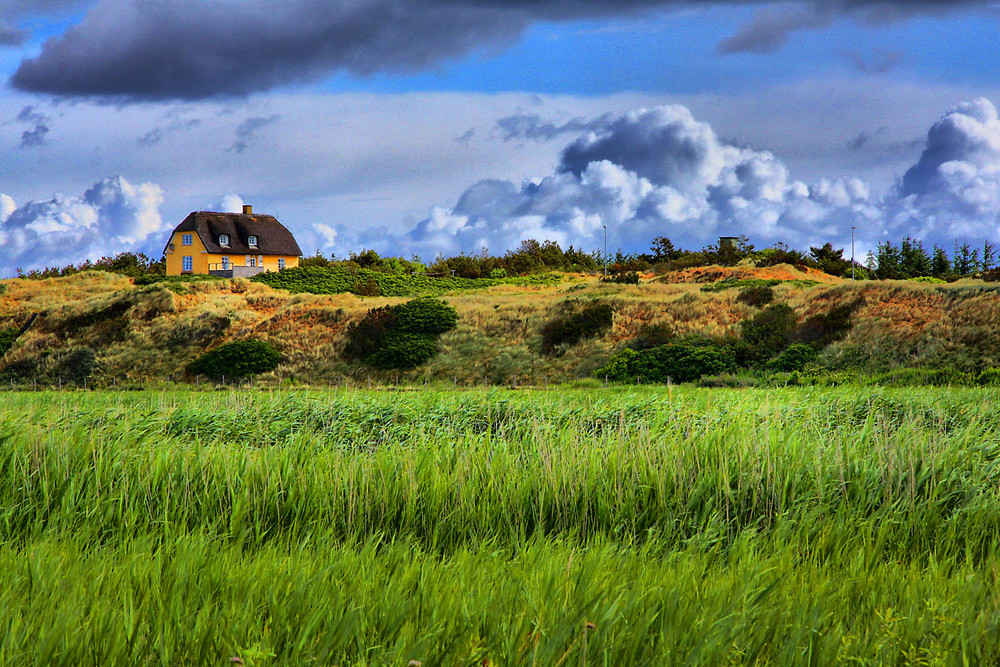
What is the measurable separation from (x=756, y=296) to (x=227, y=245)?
47.1m

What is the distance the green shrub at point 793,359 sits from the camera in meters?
19.7

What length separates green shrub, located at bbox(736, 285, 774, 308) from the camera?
2366 cm

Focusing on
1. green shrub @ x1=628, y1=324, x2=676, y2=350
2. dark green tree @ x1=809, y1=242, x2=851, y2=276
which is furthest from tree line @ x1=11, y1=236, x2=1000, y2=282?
green shrub @ x1=628, y1=324, x2=676, y2=350

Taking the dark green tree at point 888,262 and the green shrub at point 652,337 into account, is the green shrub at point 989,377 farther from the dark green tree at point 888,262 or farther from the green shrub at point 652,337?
the dark green tree at point 888,262

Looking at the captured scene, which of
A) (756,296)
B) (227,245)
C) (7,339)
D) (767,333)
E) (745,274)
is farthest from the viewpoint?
(227,245)

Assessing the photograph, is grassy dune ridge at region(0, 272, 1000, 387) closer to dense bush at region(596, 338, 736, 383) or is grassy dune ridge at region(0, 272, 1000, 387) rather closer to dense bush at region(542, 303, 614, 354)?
dense bush at region(542, 303, 614, 354)

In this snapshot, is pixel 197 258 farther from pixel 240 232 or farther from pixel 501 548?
pixel 501 548

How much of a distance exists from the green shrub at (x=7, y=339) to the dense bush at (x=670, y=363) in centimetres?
1928

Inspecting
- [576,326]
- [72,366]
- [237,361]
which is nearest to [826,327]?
[576,326]

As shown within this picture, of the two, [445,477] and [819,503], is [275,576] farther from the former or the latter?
[819,503]

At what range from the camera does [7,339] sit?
25.1 metres

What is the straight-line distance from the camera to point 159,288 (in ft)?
92.7

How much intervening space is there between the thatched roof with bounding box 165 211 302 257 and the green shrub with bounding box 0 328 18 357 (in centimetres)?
3353

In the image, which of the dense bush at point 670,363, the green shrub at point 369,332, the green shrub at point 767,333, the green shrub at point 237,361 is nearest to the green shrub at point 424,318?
the green shrub at point 369,332
